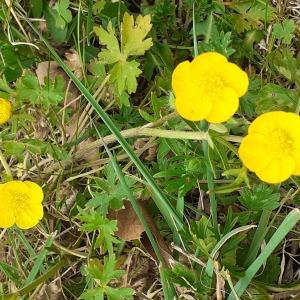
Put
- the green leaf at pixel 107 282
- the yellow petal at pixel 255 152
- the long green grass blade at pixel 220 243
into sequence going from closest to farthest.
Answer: the yellow petal at pixel 255 152, the long green grass blade at pixel 220 243, the green leaf at pixel 107 282

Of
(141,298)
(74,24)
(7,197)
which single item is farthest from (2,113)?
(141,298)

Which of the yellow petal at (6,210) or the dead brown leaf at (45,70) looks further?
the dead brown leaf at (45,70)

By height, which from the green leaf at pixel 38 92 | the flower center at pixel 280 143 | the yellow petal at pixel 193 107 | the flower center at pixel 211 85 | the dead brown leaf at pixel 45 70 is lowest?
the dead brown leaf at pixel 45 70

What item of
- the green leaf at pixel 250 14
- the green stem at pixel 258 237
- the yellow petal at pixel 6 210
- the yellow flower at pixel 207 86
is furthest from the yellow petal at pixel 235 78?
the yellow petal at pixel 6 210

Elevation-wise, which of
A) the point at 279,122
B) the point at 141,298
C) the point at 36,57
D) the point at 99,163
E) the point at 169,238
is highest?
the point at 279,122

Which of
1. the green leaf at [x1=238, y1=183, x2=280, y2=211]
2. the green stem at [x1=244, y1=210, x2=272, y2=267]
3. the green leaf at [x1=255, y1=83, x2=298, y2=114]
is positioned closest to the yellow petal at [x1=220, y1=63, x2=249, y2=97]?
the green leaf at [x1=255, y1=83, x2=298, y2=114]

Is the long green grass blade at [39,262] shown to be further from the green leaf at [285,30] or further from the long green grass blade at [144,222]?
the green leaf at [285,30]

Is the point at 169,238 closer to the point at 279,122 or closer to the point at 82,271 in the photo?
the point at 82,271
